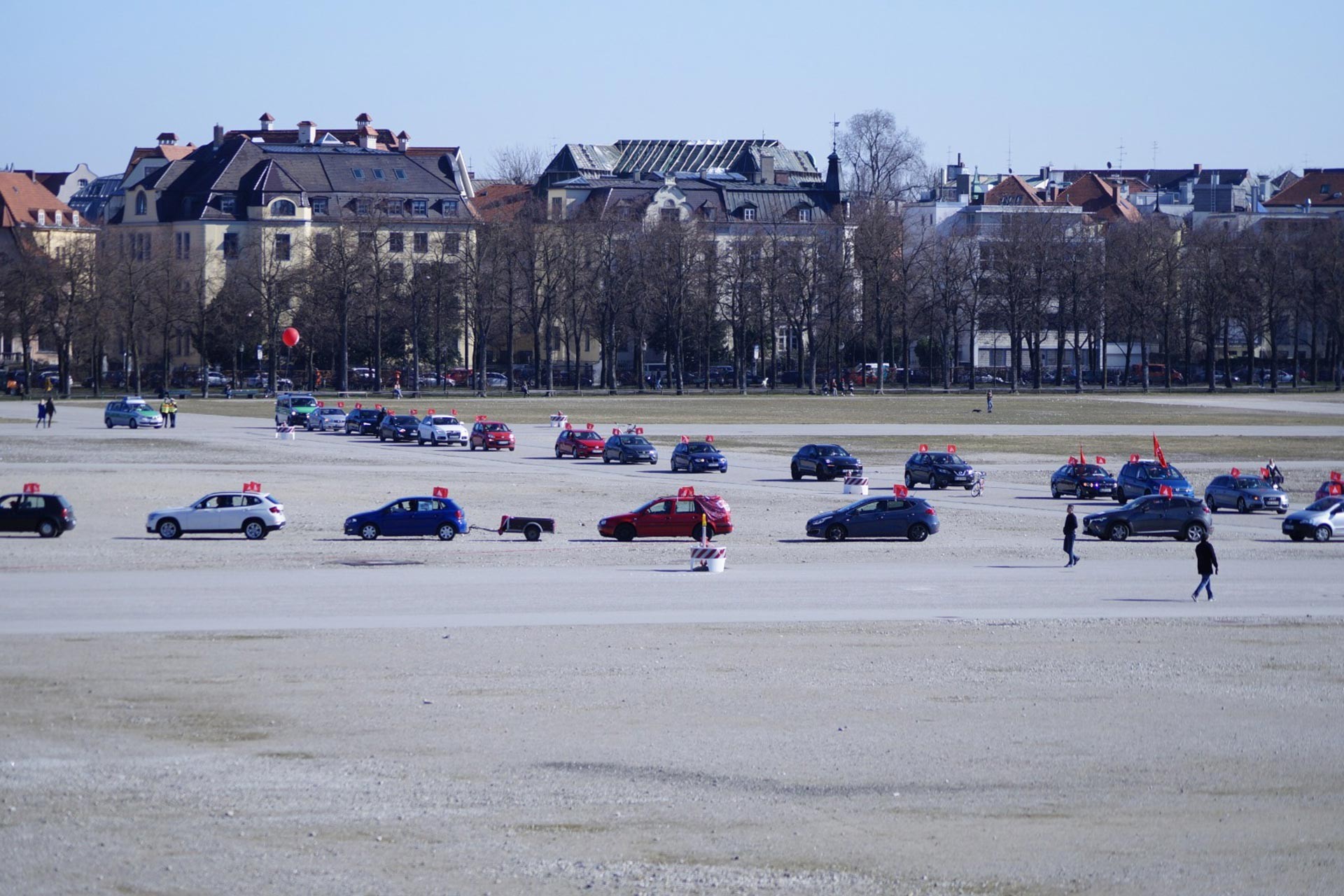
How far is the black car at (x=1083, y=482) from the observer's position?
161 feet

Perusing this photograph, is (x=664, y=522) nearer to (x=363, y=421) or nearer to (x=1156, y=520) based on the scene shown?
(x=1156, y=520)

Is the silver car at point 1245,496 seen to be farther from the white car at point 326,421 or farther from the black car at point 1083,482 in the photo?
the white car at point 326,421

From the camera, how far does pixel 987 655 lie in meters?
23.9

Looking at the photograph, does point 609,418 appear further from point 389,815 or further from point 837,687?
point 389,815

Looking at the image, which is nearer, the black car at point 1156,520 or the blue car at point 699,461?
the black car at point 1156,520

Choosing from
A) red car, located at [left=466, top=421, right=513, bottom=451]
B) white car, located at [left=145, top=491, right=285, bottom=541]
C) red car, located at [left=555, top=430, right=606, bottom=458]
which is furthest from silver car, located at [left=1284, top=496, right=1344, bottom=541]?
red car, located at [left=466, top=421, right=513, bottom=451]

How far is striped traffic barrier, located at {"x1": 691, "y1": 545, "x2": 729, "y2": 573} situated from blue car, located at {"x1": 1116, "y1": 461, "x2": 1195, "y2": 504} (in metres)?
19.9

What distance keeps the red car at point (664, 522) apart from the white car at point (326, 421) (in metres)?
44.4

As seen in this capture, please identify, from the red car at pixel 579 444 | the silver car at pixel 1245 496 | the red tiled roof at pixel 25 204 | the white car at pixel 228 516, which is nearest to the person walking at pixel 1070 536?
the silver car at pixel 1245 496

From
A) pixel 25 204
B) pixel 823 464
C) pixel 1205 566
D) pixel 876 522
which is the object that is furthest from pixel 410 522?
pixel 25 204

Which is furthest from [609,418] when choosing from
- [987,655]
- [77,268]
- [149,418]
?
[987,655]

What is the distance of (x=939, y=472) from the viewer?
52.0 m

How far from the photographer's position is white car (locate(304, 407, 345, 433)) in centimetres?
7981

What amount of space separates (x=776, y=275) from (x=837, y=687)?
108 meters
